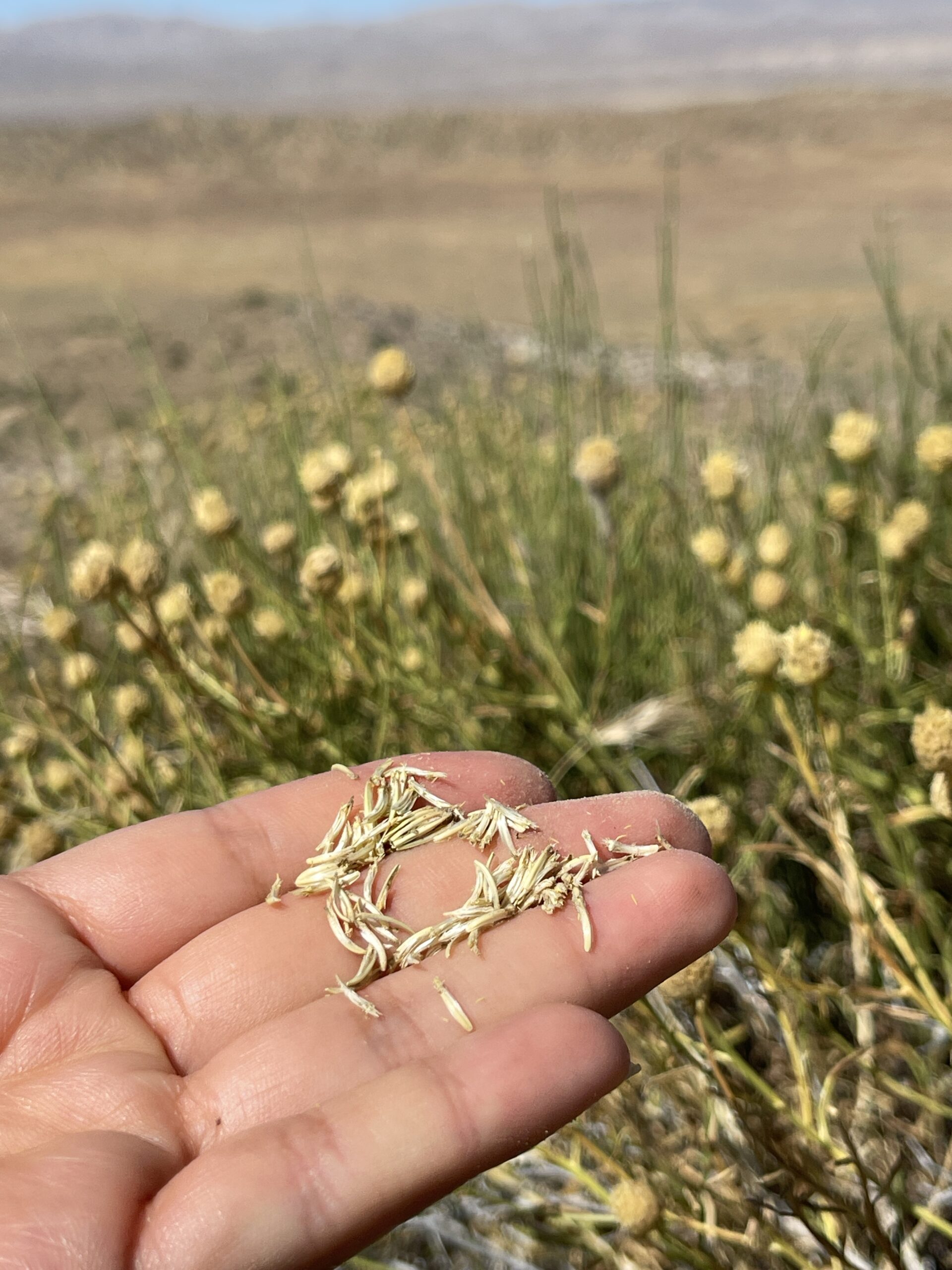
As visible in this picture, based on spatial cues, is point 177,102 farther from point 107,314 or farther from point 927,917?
point 927,917

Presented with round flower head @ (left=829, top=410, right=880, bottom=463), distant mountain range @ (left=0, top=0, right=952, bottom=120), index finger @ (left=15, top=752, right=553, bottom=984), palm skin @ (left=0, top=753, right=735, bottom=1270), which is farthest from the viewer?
distant mountain range @ (left=0, top=0, right=952, bottom=120)

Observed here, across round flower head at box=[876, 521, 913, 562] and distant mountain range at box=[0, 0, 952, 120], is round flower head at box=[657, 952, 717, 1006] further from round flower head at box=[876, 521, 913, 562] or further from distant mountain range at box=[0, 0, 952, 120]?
distant mountain range at box=[0, 0, 952, 120]

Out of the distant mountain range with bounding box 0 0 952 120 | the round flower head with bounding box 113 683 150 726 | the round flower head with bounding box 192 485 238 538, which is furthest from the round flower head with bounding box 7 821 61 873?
the distant mountain range with bounding box 0 0 952 120

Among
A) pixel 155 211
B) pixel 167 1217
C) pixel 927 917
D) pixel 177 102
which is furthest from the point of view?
pixel 177 102

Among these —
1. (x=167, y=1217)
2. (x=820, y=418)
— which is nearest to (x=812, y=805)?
(x=820, y=418)

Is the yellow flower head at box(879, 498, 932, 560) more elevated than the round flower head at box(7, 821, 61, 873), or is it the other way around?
the yellow flower head at box(879, 498, 932, 560)

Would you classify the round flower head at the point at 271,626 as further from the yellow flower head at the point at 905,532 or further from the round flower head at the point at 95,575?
the yellow flower head at the point at 905,532
